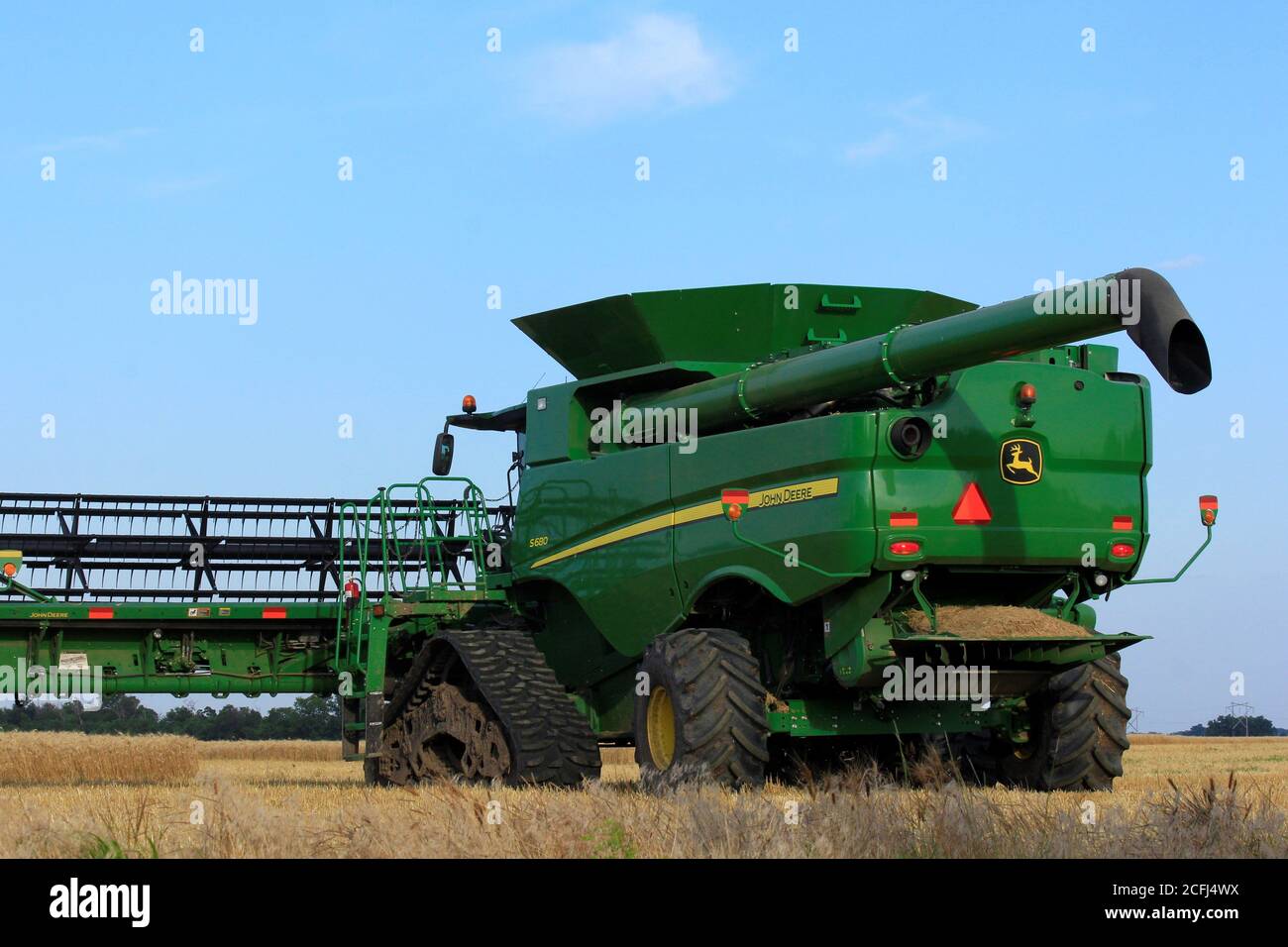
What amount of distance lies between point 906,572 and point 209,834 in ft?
16.1

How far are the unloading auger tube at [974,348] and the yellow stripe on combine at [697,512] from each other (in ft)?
A: 2.28

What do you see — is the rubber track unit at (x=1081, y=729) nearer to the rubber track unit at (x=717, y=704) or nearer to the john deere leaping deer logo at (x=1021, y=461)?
the john deere leaping deer logo at (x=1021, y=461)

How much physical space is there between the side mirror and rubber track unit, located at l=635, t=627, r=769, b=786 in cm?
440

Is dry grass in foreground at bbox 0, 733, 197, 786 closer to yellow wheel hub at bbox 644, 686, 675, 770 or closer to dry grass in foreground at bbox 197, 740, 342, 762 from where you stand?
dry grass in foreground at bbox 197, 740, 342, 762

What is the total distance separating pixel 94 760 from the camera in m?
20.7

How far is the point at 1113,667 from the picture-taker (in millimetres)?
12109

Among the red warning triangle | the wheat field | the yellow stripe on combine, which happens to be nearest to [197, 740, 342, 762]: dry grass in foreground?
the yellow stripe on combine

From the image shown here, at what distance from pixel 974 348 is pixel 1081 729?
3.23 meters

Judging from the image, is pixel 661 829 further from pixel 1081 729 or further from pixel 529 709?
pixel 1081 729

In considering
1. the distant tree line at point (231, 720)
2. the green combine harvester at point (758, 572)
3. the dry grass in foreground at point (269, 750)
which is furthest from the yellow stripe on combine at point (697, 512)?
the distant tree line at point (231, 720)

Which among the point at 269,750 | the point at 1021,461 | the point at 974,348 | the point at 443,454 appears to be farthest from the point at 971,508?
the point at 269,750

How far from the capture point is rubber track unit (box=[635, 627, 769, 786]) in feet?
35.9
